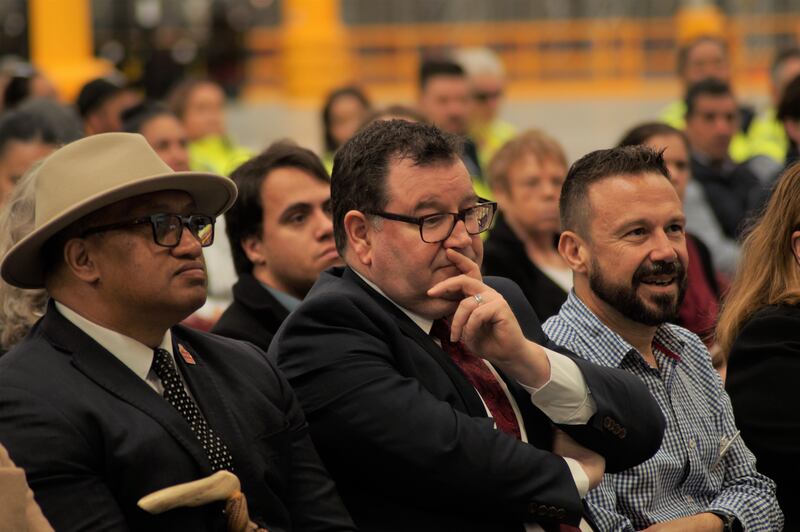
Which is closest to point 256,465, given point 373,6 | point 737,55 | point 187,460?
point 187,460

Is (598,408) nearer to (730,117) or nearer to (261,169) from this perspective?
(261,169)

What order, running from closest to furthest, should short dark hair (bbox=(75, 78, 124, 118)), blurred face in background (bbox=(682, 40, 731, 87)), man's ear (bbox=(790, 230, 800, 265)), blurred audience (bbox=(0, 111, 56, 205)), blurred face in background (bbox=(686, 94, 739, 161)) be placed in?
man's ear (bbox=(790, 230, 800, 265)) < blurred audience (bbox=(0, 111, 56, 205)) < blurred face in background (bbox=(686, 94, 739, 161)) < short dark hair (bbox=(75, 78, 124, 118)) < blurred face in background (bbox=(682, 40, 731, 87))

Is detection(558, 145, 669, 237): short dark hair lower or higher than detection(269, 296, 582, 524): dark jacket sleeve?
higher

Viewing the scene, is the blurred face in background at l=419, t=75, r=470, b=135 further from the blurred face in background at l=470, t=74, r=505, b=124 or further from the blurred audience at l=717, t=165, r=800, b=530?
the blurred audience at l=717, t=165, r=800, b=530

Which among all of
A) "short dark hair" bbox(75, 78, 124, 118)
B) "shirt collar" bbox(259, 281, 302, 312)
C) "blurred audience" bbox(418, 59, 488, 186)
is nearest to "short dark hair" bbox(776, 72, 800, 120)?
"blurred audience" bbox(418, 59, 488, 186)

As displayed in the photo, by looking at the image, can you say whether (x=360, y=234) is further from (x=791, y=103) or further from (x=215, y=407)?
(x=791, y=103)

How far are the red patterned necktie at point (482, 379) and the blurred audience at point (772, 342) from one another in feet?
3.57

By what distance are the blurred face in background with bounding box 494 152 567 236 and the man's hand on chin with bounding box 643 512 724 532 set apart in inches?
120

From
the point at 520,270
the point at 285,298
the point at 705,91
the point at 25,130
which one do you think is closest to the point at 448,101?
the point at 705,91

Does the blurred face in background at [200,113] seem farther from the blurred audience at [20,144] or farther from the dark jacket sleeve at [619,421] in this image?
the dark jacket sleeve at [619,421]

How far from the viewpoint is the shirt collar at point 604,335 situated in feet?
14.3

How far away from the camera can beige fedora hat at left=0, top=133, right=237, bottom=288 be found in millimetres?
3502

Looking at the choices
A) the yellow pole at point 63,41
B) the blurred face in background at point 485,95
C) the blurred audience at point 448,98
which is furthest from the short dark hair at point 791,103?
the yellow pole at point 63,41

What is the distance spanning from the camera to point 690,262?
696cm
